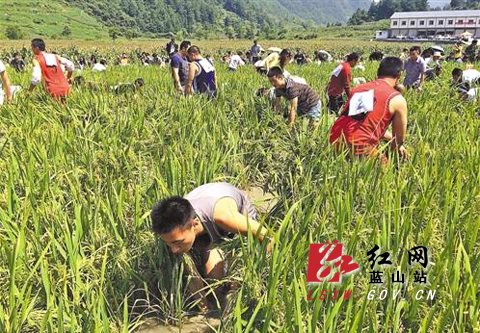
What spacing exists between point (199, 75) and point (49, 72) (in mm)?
1707

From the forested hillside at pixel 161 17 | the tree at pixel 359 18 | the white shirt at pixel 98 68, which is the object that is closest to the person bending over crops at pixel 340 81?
the white shirt at pixel 98 68

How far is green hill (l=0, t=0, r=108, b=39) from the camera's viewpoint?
57.7 m

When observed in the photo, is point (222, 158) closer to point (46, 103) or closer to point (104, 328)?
point (104, 328)

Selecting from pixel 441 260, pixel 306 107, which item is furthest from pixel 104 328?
pixel 306 107

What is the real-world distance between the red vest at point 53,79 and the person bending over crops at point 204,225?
3358mm

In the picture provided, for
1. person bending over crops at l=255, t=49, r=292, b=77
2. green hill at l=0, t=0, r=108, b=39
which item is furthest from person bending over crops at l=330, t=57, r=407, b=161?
green hill at l=0, t=0, r=108, b=39

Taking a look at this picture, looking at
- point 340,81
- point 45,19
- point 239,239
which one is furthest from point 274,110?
point 45,19

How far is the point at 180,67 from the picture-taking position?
5312 millimetres

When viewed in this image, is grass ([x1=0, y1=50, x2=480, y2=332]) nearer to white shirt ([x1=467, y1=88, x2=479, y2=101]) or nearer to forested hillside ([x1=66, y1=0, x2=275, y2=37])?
white shirt ([x1=467, y1=88, x2=479, y2=101])

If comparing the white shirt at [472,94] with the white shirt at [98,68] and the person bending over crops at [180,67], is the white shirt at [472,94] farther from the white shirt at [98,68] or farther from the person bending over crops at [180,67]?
the white shirt at [98,68]

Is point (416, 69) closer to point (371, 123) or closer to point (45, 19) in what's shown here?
point (371, 123)

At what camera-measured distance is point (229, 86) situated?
18.6 ft

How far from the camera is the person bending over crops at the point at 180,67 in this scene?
520 cm

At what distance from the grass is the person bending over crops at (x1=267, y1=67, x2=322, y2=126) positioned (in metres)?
0.52
